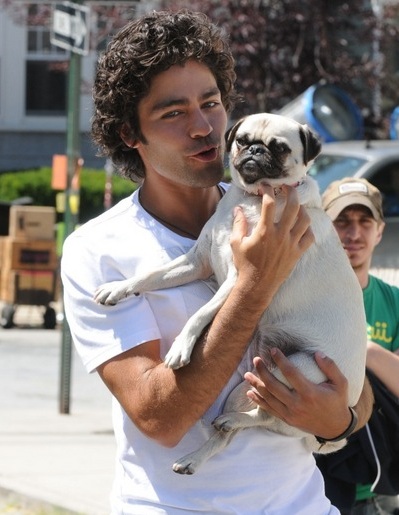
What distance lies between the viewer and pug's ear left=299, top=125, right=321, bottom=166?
343 centimetres

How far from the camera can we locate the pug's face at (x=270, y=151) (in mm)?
3307

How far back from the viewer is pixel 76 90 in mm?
10445

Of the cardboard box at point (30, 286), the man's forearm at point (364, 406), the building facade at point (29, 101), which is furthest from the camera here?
the building facade at point (29, 101)

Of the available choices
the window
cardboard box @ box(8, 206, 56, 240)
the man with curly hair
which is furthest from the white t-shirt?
the window

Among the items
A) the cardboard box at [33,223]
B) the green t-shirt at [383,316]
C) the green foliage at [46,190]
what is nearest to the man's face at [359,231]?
the green t-shirt at [383,316]

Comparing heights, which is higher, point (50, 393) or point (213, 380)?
point (213, 380)

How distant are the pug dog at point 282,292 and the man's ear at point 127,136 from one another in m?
0.28

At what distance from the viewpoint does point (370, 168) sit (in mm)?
11820

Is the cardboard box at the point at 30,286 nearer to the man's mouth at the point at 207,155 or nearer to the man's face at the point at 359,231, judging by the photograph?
the man's face at the point at 359,231

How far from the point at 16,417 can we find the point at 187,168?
6.99 metres

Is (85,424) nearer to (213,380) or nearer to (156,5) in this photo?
(213,380)

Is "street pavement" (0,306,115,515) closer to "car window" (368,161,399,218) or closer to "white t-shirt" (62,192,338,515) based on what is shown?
"car window" (368,161,399,218)

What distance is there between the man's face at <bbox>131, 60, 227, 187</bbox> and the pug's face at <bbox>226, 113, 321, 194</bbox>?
0.11 metres

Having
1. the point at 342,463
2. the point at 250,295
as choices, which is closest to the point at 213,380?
the point at 250,295
